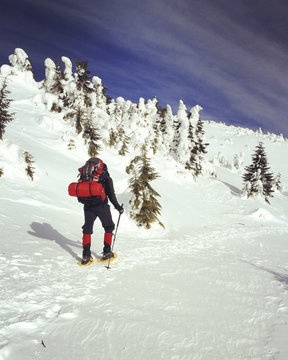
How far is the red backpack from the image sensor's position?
471cm

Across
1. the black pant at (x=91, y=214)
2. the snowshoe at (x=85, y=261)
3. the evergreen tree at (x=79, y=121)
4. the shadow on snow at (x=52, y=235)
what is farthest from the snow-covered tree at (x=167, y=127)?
the snowshoe at (x=85, y=261)

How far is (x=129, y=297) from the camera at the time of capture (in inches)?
144

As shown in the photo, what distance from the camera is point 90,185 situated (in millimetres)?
4707

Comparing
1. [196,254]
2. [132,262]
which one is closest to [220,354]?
[132,262]

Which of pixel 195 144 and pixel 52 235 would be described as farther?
pixel 195 144

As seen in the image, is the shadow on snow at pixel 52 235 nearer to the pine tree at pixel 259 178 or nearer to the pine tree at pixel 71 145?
the pine tree at pixel 71 145

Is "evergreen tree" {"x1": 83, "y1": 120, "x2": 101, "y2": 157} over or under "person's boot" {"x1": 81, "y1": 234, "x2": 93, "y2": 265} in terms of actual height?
over

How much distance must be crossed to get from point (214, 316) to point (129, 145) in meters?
31.7

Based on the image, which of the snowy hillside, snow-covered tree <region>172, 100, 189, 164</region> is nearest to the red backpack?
the snowy hillside

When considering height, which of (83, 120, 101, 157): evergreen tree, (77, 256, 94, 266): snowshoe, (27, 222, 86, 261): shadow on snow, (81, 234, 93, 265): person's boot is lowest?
(27, 222, 86, 261): shadow on snow

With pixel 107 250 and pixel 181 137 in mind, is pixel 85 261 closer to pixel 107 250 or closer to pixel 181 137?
pixel 107 250

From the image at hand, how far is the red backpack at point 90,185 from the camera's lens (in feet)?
15.5

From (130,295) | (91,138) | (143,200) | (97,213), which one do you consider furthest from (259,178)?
(130,295)

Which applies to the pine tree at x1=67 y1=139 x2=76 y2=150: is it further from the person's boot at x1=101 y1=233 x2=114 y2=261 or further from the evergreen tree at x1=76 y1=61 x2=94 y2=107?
the person's boot at x1=101 y1=233 x2=114 y2=261
